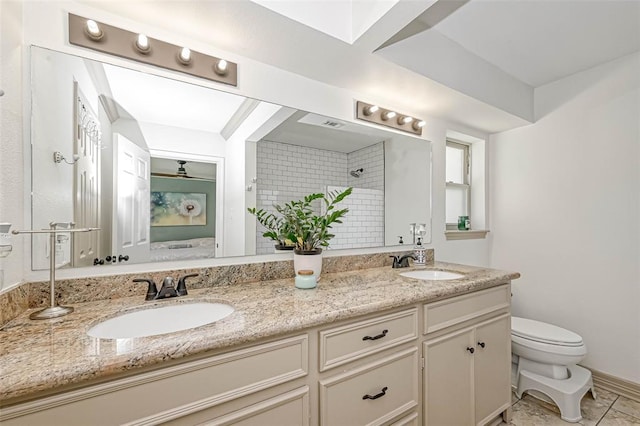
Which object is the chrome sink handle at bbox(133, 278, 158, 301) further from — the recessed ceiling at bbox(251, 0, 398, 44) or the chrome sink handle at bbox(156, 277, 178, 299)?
the recessed ceiling at bbox(251, 0, 398, 44)

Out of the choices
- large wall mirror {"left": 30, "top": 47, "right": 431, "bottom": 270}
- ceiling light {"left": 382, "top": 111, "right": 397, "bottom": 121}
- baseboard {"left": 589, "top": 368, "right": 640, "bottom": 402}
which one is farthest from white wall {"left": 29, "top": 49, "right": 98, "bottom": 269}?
baseboard {"left": 589, "top": 368, "right": 640, "bottom": 402}

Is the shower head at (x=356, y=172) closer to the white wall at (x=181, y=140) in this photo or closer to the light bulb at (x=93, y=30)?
the white wall at (x=181, y=140)

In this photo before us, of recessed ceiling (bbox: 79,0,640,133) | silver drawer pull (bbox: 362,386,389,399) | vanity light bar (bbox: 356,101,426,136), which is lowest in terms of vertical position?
silver drawer pull (bbox: 362,386,389,399)

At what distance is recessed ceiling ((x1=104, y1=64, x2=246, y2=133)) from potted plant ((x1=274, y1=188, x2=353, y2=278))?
598 mm

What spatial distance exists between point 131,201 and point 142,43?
0.70 m

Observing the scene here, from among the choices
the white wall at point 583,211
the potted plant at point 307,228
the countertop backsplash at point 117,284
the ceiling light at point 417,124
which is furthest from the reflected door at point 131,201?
the white wall at point 583,211

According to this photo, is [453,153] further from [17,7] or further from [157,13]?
[17,7]

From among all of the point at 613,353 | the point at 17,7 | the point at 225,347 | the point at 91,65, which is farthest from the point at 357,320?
the point at 613,353

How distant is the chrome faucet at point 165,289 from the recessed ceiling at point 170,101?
0.75m

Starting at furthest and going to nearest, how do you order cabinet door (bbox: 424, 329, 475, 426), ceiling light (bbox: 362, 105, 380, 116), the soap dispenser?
1. the soap dispenser
2. ceiling light (bbox: 362, 105, 380, 116)
3. cabinet door (bbox: 424, 329, 475, 426)

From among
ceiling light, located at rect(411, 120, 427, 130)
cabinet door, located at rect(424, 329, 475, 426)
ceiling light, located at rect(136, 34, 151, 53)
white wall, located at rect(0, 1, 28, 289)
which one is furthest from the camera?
ceiling light, located at rect(411, 120, 427, 130)

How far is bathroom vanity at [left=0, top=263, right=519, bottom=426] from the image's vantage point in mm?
684

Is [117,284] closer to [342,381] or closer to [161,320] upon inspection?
[161,320]

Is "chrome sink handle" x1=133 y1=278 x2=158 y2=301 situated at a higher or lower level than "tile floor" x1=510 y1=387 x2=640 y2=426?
higher
